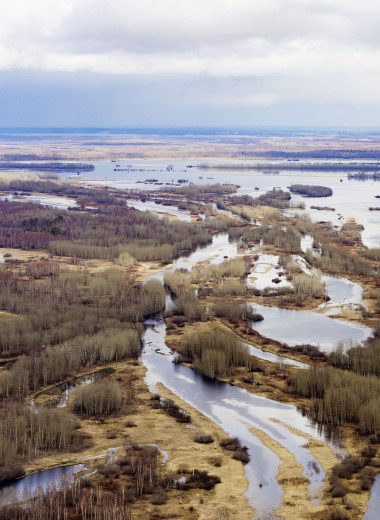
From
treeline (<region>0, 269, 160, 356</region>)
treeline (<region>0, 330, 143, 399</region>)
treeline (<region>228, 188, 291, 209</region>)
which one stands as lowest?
treeline (<region>0, 330, 143, 399</region>)

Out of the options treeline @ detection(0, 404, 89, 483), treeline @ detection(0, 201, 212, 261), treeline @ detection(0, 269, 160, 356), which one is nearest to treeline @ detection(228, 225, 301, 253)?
treeline @ detection(0, 201, 212, 261)

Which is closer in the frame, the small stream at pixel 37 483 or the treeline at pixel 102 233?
the small stream at pixel 37 483

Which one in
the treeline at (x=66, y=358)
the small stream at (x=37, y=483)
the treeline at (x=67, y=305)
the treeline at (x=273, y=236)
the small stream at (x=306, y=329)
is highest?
the treeline at (x=273, y=236)

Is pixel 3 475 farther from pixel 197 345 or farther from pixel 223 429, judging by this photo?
pixel 197 345

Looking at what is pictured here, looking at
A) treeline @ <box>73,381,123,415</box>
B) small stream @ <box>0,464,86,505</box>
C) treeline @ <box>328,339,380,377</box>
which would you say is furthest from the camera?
treeline @ <box>328,339,380,377</box>

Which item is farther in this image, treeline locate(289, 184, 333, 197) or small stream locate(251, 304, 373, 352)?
treeline locate(289, 184, 333, 197)

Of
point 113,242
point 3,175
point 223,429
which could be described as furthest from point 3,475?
point 3,175

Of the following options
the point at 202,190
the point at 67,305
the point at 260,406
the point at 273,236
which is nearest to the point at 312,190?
the point at 202,190

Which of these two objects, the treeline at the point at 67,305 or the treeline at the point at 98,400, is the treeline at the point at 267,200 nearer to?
the treeline at the point at 67,305

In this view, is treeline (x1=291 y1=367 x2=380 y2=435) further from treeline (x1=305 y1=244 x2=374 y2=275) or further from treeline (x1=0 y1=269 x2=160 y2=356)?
treeline (x1=305 y1=244 x2=374 y2=275)

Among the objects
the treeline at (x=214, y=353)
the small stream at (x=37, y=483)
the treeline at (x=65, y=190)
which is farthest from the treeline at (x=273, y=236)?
the small stream at (x=37, y=483)
